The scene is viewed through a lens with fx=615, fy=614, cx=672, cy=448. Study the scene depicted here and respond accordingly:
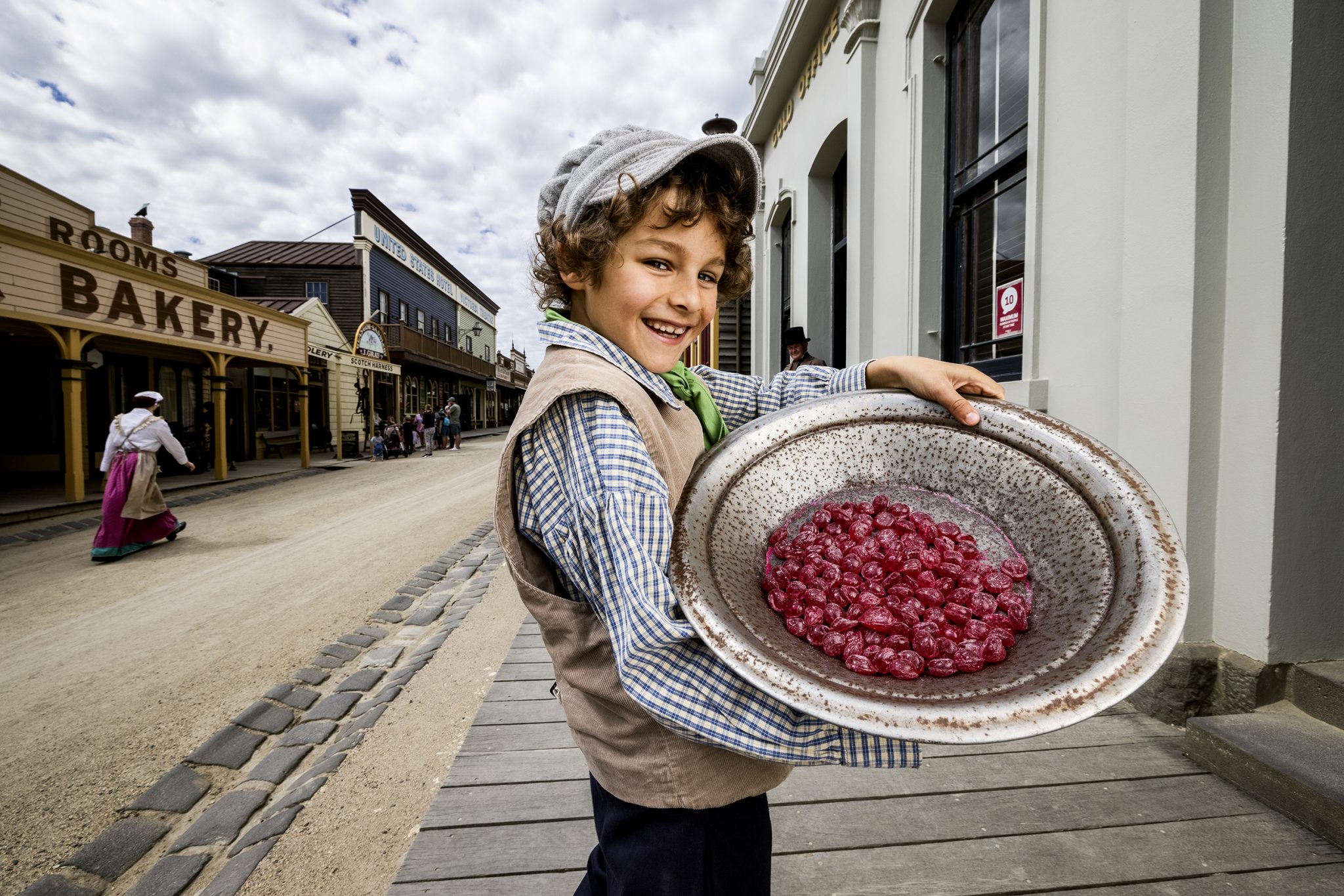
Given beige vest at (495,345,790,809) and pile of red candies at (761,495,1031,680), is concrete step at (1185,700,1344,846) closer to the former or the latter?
pile of red candies at (761,495,1031,680)

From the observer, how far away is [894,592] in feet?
3.44

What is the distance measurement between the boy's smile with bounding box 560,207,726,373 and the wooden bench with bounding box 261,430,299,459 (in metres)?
21.3

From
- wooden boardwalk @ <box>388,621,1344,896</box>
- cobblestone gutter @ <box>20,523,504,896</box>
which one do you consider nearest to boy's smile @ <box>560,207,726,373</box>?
wooden boardwalk @ <box>388,621,1344,896</box>

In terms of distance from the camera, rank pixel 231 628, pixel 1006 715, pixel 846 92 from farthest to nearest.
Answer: pixel 846 92 → pixel 231 628 → pixel 1006 715

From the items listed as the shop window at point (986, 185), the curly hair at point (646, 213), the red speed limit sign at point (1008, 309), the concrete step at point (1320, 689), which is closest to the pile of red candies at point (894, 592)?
the curly hair at point (646, 213)

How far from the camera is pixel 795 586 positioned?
103 centimetres

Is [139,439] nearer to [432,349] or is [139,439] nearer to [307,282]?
[307,282]

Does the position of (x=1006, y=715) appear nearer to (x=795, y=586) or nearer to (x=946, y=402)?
(x=795, y=586)

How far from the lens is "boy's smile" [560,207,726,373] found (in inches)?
43.1

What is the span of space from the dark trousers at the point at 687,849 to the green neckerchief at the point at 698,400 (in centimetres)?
67

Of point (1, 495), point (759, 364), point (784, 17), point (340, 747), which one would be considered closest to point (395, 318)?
point (1, 495)

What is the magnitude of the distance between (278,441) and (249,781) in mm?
19804

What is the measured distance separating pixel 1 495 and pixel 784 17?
14214 millimetres

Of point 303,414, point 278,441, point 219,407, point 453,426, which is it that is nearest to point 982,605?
point 219,407
